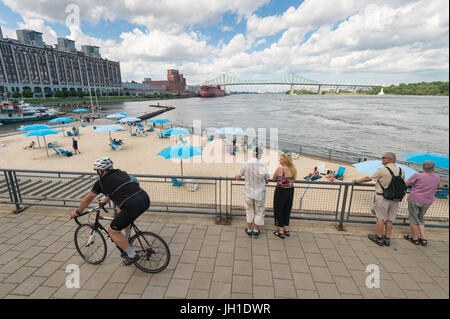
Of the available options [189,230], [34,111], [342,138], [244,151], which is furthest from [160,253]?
[34,111]

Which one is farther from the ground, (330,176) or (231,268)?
(231,268)

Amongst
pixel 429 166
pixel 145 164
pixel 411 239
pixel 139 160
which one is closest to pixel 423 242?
pixel 411 239

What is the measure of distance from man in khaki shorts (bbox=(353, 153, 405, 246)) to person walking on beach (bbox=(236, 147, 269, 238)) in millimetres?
2026

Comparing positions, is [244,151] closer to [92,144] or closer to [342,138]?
[92,144]

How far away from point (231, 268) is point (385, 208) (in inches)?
124

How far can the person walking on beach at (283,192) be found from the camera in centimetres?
462

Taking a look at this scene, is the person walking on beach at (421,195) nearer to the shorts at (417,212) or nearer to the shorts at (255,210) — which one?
the shorts at (417,212)

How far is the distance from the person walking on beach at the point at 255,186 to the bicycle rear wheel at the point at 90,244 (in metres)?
2.78

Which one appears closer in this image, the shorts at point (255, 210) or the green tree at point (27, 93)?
the shorts at point (255, 210)

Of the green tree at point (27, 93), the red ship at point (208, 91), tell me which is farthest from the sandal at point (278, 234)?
the red ship at point (208, 91)

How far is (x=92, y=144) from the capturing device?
19.6 metres

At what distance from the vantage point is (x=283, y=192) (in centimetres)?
478

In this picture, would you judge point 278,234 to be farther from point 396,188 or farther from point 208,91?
point 208,91
